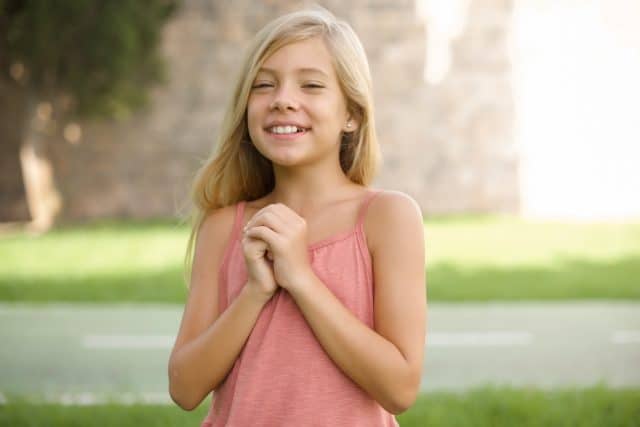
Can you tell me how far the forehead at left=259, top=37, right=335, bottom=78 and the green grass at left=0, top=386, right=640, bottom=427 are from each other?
230cm

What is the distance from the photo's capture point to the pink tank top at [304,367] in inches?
68.1

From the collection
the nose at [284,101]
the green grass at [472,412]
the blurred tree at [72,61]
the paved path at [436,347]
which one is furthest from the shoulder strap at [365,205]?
the blurred tree at [72,61]

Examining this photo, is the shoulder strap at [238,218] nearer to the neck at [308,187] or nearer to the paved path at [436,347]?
the neck at [308,187]

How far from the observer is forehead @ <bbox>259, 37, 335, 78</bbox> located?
182 cm

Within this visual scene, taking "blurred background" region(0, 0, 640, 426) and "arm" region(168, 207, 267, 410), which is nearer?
"arm" region(168, 207, 267, 410)

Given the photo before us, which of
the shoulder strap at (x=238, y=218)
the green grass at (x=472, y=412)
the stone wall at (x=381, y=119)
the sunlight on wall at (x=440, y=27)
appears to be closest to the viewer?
the shoulder strap at (x=238, y=218)

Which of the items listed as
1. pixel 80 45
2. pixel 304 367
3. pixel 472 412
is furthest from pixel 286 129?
pixel 80 45

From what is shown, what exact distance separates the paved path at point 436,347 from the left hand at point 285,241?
2.84 metres

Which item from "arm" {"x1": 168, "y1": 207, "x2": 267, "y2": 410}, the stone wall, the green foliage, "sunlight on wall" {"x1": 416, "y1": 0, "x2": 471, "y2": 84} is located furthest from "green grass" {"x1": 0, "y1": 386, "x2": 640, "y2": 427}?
"sunlight on wall" {"x1": 416, "y1": 0, "x2": 471, "y2": 84}

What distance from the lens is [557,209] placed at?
14883mm

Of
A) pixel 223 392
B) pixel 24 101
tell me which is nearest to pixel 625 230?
pixel 24 101

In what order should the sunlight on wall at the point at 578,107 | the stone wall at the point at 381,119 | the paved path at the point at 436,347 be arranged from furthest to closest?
the stone wall at the point at 381,119 < the sunlight on wall at the point at 578,107 < the paved path at the point at 436,347

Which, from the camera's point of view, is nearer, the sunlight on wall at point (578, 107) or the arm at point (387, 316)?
the arm at point (387, 316)

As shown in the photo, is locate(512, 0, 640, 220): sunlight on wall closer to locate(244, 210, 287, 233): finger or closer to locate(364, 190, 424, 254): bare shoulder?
locate(364, 190, 424, 254): bare shoulder
